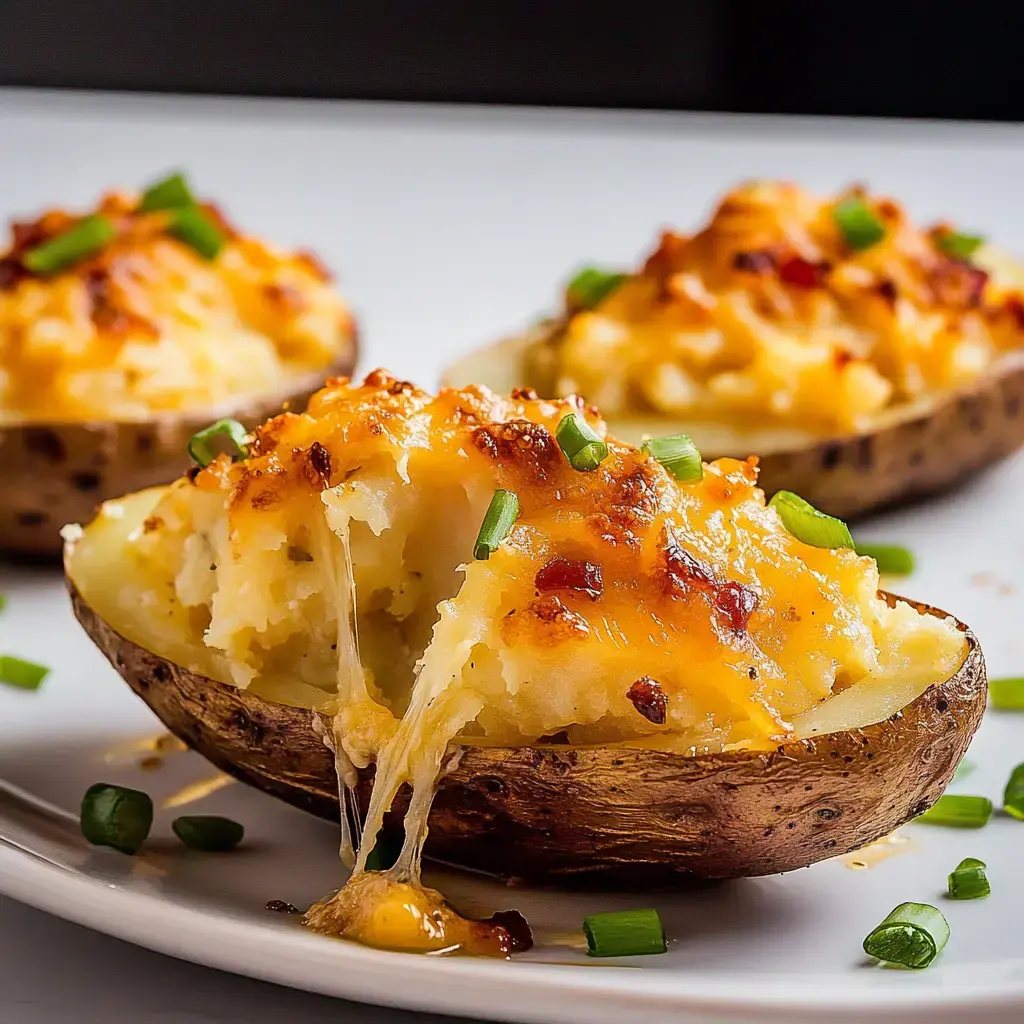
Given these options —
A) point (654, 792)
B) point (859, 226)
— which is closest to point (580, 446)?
point (654, 792)

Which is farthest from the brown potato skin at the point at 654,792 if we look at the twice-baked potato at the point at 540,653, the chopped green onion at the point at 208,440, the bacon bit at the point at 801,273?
the bacon bit at the point at 801,273

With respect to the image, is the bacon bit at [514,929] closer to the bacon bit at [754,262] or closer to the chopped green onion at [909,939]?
the chopped green onion at [909,939]

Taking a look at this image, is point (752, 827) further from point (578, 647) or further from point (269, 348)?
point (269, 348)

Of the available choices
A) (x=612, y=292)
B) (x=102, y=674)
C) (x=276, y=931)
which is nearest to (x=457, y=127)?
(x=612, y=292)

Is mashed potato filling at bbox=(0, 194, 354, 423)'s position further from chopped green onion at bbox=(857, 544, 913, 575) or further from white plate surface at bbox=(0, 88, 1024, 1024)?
chopped green onion at bbox=(857, 544, 913, 575)

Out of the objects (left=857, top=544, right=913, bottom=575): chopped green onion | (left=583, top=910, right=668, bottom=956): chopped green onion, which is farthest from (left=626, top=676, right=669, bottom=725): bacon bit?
(left=857, top=544, right=913, bottom=575): chopped green onion

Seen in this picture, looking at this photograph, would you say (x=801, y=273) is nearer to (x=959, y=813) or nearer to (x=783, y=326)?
(x=783, y=326)
